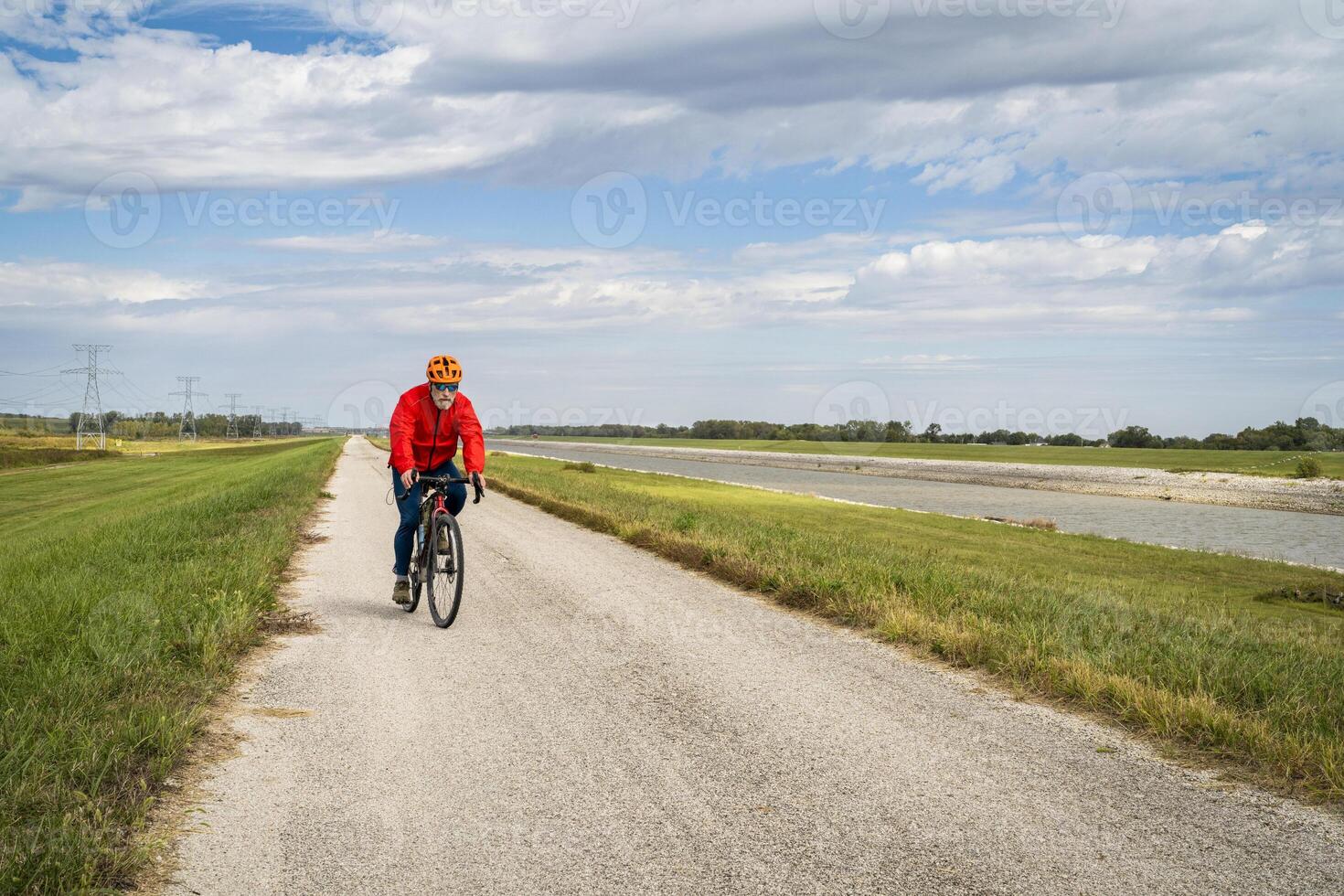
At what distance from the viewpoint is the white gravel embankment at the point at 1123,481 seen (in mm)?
58969

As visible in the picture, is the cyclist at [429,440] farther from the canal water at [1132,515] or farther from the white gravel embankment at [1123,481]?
the white gravel embankment at [1123,481]

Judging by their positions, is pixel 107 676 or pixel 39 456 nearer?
pixel 107 676

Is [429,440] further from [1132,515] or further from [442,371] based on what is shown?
[1132,515]

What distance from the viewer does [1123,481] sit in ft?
243

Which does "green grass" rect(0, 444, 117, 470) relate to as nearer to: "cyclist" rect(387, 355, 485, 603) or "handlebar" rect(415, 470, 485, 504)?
"cyclist" rect(387, 355, 485, 603)

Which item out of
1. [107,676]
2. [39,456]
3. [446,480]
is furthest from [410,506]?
[39,456]

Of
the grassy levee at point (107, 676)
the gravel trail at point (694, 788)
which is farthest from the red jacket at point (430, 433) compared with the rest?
the grassy levee at point (107, 676)

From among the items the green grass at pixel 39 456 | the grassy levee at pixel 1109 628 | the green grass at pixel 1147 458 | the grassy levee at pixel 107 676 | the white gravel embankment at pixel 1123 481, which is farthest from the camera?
the green grass at pixel 1147 458

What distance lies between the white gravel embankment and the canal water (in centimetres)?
442

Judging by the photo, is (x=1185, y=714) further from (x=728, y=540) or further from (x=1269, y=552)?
(x=1269, y=552)

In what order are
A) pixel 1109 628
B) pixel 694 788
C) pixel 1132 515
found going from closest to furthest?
pixel 694 788 → pixel 1109 628 → pixel 1132 515

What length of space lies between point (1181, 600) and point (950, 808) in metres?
12.4

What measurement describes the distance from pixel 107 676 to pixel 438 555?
3519 mm

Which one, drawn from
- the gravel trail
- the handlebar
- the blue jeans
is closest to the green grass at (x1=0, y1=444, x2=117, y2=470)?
the blue jeans
